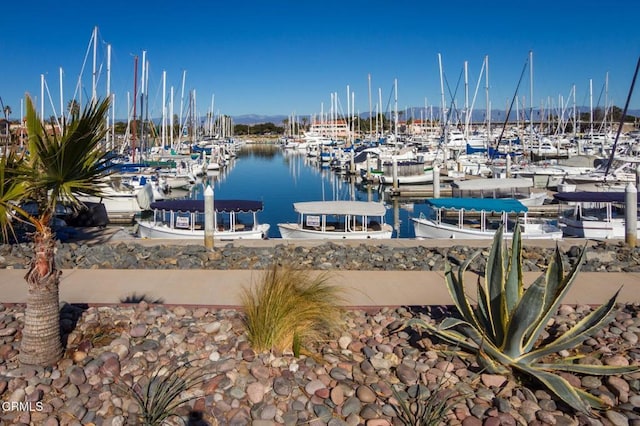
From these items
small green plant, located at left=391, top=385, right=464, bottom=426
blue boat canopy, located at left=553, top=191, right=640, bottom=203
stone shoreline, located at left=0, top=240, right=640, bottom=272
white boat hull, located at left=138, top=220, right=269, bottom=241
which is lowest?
white boat hull, located at left=138, top=220, right=269, bottom=241

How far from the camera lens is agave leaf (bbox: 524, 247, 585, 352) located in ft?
20.6

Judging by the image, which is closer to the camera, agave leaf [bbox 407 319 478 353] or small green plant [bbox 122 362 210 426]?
small green plant [bbox 122 362 210 426]

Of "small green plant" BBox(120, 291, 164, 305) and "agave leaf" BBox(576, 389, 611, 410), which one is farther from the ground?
"small green plant" BBox(120, 291, 164, 305)

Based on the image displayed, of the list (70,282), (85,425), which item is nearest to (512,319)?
(85,425)

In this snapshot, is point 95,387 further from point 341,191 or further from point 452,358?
point 341,191

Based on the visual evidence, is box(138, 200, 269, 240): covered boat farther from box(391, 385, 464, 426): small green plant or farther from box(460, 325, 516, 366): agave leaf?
box(391, 385, 464, 426): small green plant

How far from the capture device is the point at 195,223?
22.9 metres

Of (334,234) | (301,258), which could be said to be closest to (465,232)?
(334,234)

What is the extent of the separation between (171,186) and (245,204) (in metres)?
27.0

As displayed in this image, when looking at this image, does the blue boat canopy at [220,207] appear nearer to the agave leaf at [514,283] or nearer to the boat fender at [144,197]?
the boat fender at [144,197]

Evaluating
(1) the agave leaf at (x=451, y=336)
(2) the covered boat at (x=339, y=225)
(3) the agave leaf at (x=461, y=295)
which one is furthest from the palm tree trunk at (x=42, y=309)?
(2) the covered boat at (x=339, y=225)

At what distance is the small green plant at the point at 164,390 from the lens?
541 centimetres

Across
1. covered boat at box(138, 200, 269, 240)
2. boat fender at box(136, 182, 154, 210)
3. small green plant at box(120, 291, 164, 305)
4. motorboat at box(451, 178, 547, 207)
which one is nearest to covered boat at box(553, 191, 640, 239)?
motorboat at box(451, 178, 547, 207)

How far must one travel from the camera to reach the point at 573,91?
86.3 metres
